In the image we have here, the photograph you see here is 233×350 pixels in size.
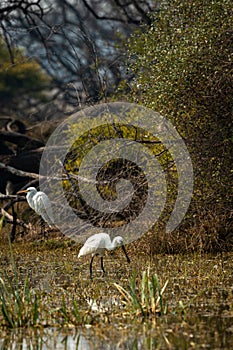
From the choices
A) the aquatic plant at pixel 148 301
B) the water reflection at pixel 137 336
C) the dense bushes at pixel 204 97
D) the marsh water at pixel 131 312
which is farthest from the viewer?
the dense bushes at pixel 204 97

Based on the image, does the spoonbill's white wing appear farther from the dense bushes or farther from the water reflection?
the water reflection

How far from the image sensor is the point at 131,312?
4.97 m

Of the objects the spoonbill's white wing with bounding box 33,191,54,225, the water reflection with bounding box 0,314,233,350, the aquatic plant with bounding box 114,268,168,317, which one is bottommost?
the water reflection with bounding box 0,314,233,350

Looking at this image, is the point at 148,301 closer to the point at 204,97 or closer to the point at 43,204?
the point at 204,97

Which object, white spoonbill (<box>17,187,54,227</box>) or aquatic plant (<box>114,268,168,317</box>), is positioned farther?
white spoonbill (<box>17,187,54,227</box>)

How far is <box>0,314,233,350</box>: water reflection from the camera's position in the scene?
4.21 metres

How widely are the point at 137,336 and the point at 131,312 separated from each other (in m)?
0.56

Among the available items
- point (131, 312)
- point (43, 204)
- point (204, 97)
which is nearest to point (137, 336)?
point (131, 312)

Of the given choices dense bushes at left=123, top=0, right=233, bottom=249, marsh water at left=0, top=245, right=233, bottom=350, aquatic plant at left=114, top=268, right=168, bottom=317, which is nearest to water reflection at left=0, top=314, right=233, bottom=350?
marsh water at left=0, top=245, right=233, bottom=350


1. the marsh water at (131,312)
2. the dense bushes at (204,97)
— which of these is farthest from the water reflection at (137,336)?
the dense bushes at (204,97)


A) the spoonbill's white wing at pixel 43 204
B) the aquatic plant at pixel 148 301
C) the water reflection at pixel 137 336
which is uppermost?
the spoonbill's white wing at pixel 43 204

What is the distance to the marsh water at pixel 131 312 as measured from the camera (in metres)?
4.34

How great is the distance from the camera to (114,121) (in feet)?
28.5

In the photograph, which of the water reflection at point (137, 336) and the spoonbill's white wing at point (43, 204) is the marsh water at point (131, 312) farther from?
the spoonbill's white wing at point (43, 204)
